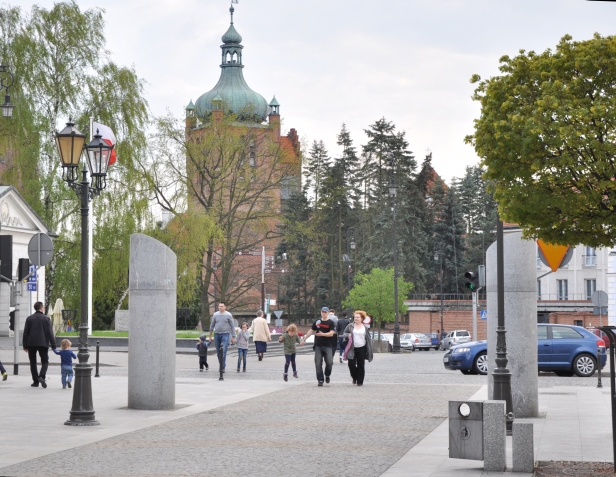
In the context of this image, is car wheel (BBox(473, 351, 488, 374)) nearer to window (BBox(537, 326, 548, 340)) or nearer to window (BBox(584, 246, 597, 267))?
window (BBox(537, 326, 548, 340))

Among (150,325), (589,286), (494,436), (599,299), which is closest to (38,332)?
(150,325)

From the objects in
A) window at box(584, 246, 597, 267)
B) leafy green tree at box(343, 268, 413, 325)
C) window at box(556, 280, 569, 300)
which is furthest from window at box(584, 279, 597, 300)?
leafy green tree at box(343, 268, 413, 325)

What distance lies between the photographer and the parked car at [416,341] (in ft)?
229

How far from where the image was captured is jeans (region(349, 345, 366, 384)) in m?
23.5

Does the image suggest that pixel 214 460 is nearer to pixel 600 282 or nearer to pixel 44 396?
pixel 44 396

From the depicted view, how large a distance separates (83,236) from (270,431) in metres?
4.22

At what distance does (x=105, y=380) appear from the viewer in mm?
24375

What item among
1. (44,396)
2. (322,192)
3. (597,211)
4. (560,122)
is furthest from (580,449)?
(322,192)

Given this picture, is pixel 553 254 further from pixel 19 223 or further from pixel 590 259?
pixel 590 259

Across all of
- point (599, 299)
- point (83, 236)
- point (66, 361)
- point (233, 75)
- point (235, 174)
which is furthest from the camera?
point (233, 75)

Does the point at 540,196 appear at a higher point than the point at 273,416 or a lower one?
higher

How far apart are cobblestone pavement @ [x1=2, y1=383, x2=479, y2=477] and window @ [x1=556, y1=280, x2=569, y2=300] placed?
78323mm

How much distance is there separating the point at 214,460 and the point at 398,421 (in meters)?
4.97

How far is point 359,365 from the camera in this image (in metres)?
23.7
